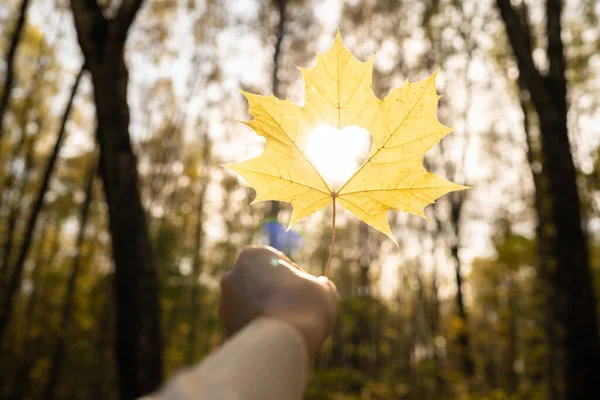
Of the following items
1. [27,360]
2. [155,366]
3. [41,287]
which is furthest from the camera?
[41,287]

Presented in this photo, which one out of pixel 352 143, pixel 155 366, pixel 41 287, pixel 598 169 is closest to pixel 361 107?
pixel 352 143

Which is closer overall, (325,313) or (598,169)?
(325,313)

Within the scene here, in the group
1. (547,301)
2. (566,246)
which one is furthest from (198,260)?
(566,246)

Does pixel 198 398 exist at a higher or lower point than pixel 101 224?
lower

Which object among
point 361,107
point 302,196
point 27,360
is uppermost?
point 361,107

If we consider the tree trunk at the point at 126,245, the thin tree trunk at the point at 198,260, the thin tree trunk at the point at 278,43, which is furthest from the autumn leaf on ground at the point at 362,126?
the thin tree trunk at the point at 198,260

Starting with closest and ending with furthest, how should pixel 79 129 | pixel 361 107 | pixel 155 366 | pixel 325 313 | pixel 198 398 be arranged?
pixel 198 398
pixel 325 313
pixel 361 107
pixel 155 366
pixel 79 129

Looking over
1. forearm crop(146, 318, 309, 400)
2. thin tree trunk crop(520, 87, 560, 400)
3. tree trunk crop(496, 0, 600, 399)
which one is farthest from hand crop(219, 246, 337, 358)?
thin tree trunk crop(520, 87, 560, 400)

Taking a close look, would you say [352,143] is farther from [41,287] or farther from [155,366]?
[41,287]
